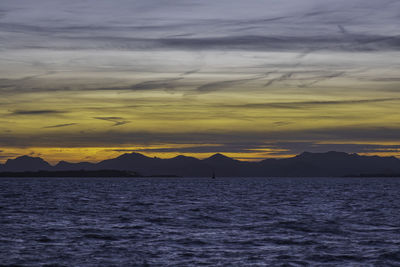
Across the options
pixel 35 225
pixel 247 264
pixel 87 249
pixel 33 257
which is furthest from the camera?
pixel 35 225

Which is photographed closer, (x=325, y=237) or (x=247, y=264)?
(x=247, y=264)

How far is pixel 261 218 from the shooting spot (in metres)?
59.4

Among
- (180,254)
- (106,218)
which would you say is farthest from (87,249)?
(106,218)

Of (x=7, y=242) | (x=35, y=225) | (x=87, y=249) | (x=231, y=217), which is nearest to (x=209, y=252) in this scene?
(x=87, y=249)

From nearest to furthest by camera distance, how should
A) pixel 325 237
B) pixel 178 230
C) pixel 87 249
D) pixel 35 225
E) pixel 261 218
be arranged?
pixel 87 249
pixel 325 237
pixel 178 230
pixel 35 225
pixel 261 218

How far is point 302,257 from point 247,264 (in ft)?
13.5

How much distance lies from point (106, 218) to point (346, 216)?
2551cm

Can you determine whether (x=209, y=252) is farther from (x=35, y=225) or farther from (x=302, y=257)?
(x=35, y=225)

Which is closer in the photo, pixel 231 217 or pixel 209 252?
pixel 209 252

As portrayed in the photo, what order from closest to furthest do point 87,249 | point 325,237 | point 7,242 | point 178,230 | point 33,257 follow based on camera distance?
point 33,257, point 87,249, point 7,242, point 325,237, point 178,230

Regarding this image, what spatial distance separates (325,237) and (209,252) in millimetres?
11424

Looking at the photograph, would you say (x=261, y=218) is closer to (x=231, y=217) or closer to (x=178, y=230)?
(x=231, y=217)

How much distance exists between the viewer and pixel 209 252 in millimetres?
35656

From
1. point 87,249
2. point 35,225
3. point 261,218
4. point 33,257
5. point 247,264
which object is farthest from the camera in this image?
point 261,218
